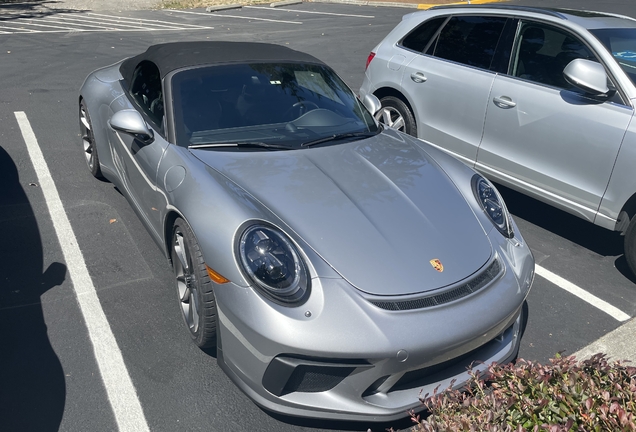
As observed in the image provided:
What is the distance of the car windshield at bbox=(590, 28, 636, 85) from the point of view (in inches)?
180

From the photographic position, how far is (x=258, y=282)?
9.18ft

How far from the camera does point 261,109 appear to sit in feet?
13.3

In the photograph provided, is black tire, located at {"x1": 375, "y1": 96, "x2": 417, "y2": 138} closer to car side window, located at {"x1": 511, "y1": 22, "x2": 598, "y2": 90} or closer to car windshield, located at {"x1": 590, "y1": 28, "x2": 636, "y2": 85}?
car side window, located at {"x1": 511, "y1": 22, "x2": 598, "y2": 90}

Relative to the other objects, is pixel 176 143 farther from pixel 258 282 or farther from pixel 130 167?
pixel 258 282

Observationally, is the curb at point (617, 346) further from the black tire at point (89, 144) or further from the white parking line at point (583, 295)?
the black tire at point (89, 144)

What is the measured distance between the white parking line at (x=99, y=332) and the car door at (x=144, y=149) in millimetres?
586

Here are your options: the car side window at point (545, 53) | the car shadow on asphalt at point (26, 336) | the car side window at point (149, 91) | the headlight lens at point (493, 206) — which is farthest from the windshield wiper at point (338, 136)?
the car shadow on asphalt at point (26, 336)

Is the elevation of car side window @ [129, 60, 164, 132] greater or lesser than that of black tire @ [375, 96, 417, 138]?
greater

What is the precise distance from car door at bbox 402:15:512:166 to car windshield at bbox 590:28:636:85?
2.53 feet

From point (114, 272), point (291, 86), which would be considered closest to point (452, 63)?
point (291, 86)

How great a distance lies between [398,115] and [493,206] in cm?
273

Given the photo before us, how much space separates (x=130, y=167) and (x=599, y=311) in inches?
134

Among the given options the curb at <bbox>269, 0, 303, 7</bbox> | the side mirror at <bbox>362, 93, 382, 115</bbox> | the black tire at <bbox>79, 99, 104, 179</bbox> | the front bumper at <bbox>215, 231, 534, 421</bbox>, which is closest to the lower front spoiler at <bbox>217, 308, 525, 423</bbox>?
the front bumper at <bbox>215, 231, 534, 421</bbox>

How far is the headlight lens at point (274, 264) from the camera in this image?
9.13 ft
